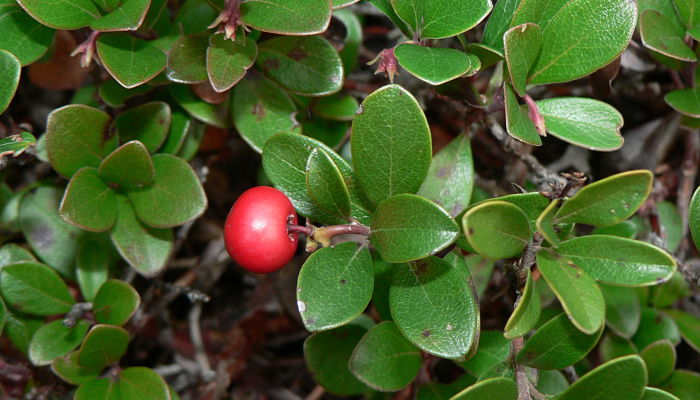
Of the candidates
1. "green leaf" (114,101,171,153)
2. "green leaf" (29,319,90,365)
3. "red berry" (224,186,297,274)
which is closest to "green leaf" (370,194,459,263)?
"red berry" (224,186,297,274)

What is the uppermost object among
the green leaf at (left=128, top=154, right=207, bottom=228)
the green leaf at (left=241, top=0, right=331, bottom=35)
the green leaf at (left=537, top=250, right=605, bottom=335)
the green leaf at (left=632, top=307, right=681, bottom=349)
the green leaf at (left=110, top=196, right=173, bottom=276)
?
the green leaf at (left=241, top=0, right=331, bottom=35)

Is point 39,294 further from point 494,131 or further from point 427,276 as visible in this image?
point 494,131

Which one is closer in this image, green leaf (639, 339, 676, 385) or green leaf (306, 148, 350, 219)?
green leaf (306, 148, 350, 219)

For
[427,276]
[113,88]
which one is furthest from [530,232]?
[113,88]

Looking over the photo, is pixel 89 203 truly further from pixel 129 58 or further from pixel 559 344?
pixel 559 344

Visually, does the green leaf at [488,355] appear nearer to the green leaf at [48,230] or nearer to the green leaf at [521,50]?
the green leaf at [521,50]

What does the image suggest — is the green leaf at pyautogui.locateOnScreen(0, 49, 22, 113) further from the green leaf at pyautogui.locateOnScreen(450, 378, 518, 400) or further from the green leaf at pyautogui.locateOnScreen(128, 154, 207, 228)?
the green leaf at pyautogui.locateOnScreen(450, 378, 518, 400)

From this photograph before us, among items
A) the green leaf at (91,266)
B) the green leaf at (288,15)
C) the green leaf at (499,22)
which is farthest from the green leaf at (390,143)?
the green leaf at (91,266)
